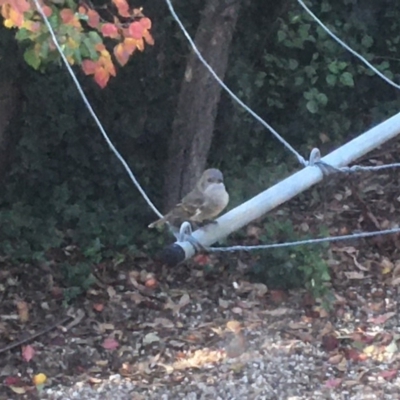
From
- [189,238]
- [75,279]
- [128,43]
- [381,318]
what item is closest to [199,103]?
[75,279]

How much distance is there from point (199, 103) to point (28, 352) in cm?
197

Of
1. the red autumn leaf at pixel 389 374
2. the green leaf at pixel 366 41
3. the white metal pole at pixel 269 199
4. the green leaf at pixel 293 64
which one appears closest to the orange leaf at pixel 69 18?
the white metal pole at pixel 269 199

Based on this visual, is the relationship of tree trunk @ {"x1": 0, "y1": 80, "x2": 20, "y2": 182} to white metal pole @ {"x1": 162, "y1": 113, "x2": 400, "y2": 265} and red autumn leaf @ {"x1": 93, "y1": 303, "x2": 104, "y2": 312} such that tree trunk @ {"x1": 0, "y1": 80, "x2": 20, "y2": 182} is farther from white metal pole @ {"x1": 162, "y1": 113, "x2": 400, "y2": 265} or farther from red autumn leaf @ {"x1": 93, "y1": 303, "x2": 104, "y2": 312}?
white metal pole @ {"x1": 162, "y1": 113, "x2": 400, "y2": 265}

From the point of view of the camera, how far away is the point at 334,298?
17.9 feet

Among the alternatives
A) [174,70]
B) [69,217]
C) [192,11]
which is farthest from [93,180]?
[192,11]

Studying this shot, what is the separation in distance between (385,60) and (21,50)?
11.3 feet

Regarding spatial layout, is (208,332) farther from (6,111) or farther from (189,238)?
(189,238)

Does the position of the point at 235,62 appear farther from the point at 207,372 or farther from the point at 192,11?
the point at 207,372

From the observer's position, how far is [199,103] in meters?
5.84

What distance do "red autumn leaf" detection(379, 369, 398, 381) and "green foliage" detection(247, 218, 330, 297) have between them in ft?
2.66

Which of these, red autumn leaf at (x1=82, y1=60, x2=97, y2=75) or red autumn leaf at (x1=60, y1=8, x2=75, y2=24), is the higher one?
red autumn leaf at (x1=60, y1=8, x2=75, y2=24)

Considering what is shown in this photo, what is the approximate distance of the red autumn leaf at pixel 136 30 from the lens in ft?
12.8

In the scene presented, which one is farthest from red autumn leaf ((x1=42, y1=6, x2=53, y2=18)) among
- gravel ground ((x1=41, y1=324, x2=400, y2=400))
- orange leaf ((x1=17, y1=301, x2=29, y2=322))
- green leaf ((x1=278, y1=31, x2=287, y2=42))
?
green leaf ((x1=278, y1=31, x2=287, y2=42))

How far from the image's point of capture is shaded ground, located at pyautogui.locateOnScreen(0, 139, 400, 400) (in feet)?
15.4
